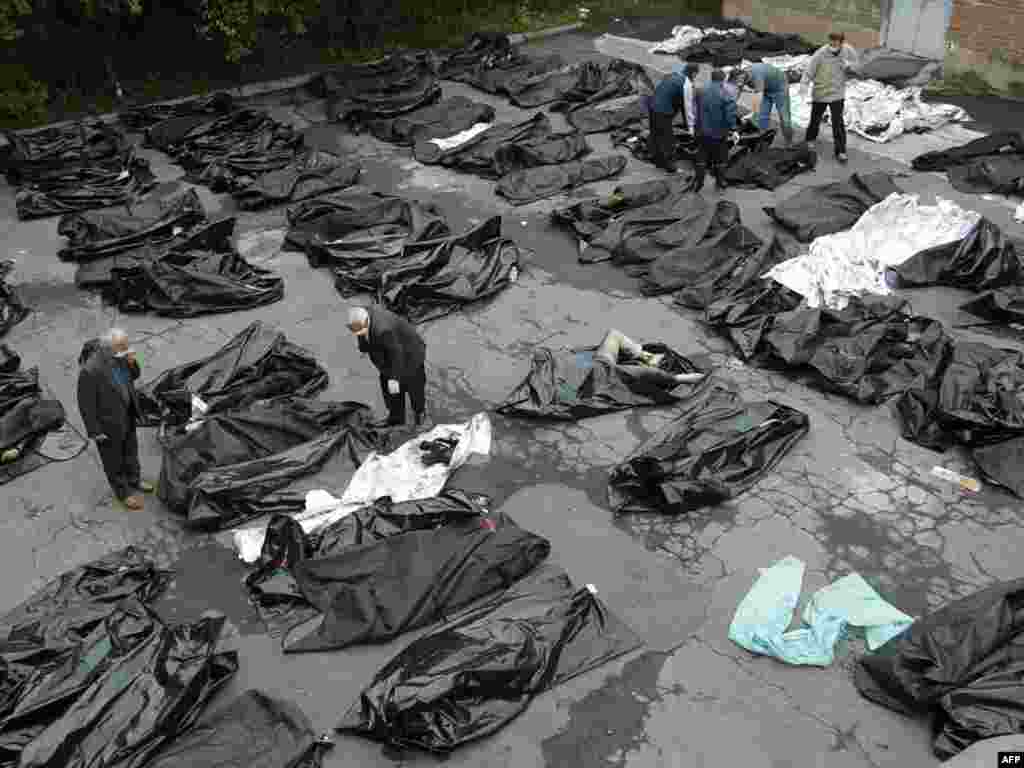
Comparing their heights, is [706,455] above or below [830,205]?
below

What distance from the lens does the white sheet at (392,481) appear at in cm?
641

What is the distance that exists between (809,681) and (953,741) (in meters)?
0.83

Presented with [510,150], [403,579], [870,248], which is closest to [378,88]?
[510,150]

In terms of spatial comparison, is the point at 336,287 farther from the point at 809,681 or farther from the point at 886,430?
the point at 809,681

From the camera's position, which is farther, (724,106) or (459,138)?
(459,138)

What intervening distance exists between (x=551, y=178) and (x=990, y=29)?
23.9 ft

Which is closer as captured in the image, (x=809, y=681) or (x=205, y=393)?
(x=809, y=681)

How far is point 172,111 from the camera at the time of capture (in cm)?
1417

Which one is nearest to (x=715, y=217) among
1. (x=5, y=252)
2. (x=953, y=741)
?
(x=953, y=741)

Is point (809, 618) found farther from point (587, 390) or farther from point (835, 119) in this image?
point (835, 119)

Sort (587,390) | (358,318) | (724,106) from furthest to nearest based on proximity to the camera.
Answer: (724,106), (587,390), (358,318)

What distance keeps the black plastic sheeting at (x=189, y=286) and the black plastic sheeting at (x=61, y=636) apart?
3.68m

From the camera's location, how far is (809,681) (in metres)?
5.28

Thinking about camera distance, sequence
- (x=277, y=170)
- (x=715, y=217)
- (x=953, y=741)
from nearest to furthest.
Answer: (x=953, y=741) → (x=715, y=217) → (x=277, y=170)
